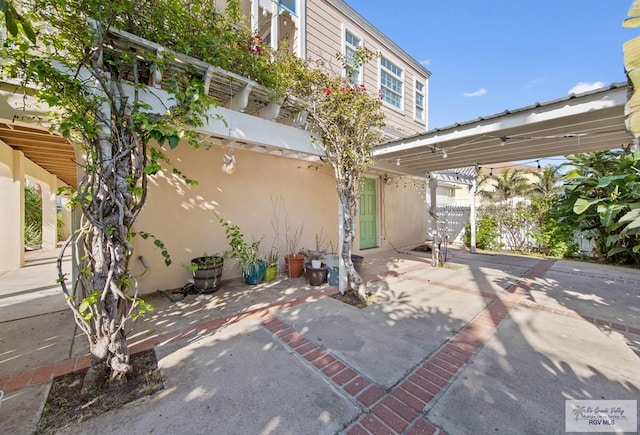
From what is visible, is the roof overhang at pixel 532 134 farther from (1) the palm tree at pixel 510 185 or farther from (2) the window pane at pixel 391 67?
(1) the palm tree at pixel 510 185

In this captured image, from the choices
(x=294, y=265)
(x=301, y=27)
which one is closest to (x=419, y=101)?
(x=301, y=27)

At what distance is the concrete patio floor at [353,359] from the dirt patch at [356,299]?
14cm

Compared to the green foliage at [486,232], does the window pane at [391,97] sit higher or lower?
higher

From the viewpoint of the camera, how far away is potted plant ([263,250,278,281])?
578cm

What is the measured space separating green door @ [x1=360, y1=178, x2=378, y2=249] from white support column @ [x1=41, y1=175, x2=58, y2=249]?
12.2 meters

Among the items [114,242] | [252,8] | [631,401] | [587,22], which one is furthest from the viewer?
[587,22]

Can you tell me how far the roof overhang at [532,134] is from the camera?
3408 mm

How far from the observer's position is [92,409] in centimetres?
210

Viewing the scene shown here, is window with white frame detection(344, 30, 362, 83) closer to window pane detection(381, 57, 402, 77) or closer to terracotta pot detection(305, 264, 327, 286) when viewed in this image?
window pane detection(381, 57, 402, 77)

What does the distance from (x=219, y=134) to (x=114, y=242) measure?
2.02 metres

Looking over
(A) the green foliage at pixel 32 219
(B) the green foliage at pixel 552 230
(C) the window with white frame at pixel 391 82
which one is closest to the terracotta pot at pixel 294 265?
(C) the window with white frame at pixel 391 82

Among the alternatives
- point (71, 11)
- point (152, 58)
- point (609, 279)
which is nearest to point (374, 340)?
point (152, 58)

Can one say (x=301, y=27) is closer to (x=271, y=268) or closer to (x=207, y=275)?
(x=271, y=268)

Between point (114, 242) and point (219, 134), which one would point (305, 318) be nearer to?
point (114, 242)
